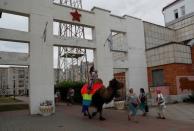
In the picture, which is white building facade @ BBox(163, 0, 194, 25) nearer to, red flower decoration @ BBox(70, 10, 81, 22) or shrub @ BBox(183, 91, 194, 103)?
shrub @ BBox(183, 91, 194, 103)

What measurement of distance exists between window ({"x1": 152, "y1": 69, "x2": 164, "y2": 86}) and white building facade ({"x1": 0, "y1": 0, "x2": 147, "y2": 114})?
0.85 meters

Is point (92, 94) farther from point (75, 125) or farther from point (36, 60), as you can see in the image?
point (36, 60)

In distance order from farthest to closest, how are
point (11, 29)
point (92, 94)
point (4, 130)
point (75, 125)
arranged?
point (11, 29) < point (92, 94) < point (75, 125) < point (4, 130)

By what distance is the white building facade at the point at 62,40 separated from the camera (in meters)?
16.1

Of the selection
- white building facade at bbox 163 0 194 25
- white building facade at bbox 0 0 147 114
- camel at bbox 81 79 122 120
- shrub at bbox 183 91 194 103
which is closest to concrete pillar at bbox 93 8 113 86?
white building facade at bbox 0 0 147 114

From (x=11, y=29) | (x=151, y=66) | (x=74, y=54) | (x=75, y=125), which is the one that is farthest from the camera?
(x=74, y=54)

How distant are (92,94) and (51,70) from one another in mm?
5043

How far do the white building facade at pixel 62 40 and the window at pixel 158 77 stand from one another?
85 cm

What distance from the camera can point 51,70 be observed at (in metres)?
16.9

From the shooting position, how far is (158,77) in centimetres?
2292

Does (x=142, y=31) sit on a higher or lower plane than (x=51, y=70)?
higher

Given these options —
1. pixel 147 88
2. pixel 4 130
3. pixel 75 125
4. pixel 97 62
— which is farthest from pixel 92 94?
pixel 147 88

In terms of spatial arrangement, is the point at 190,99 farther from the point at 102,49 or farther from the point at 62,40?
the point at 62,40

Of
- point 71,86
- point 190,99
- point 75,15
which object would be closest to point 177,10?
point 190,99
